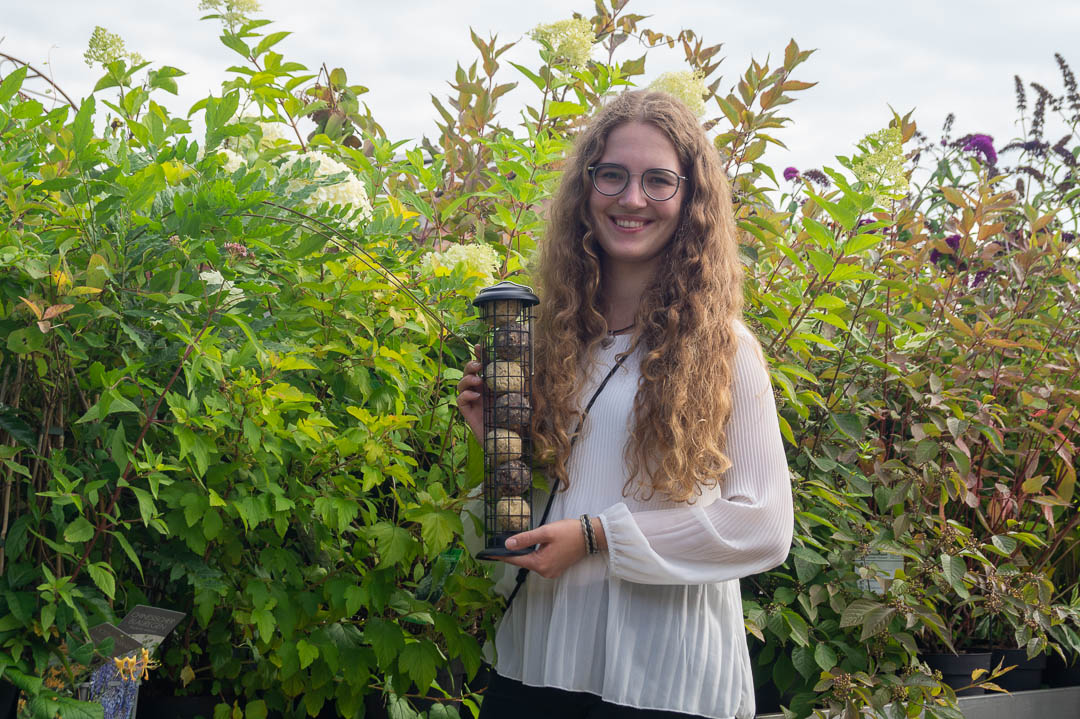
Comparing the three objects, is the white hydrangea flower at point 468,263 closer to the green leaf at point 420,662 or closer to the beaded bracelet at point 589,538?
the beaded bracelet at point 589,538

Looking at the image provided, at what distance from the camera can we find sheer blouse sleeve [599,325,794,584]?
179cm

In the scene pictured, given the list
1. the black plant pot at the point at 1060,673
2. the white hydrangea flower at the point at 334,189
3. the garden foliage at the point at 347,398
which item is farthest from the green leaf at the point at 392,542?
the black plant pot at the point at 1060,673

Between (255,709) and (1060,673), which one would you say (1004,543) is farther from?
(255,709)

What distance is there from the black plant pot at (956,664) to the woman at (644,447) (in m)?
1.60

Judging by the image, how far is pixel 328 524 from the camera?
201 cm

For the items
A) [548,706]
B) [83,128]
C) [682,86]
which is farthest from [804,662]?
[83,128]

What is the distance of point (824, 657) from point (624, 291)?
118 cm

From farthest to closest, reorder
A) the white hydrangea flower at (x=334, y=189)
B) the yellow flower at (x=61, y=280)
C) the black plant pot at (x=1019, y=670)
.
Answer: the black plant pot at (x=1019, y=670)
the white hydrangea flower at (x=334, y=189)
the yellow flower at (x=61, y=280)

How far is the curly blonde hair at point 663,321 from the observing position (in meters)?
1.87

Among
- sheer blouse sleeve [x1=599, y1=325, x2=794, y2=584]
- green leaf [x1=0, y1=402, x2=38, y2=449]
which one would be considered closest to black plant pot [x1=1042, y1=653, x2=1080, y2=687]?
sheer blouse sleeve [x1=599, y1=325, x2=794, y2=584]

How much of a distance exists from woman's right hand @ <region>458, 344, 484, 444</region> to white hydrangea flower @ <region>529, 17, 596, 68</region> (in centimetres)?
117

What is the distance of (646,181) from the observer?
203cm

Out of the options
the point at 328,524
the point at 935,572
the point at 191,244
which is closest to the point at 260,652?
the point at 328,524

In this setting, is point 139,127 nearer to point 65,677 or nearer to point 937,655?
point 65,677
